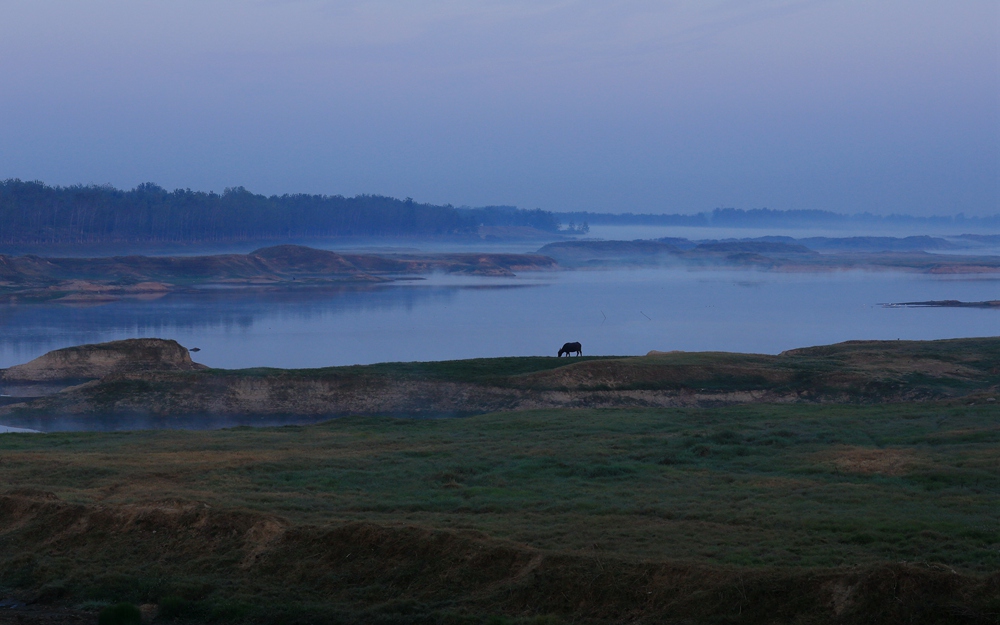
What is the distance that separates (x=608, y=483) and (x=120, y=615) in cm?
821

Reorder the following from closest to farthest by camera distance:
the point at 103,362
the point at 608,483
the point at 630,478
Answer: the point at 608,483 → the point at 630,478 → the point at 103,362

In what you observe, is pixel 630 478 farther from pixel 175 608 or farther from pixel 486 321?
pixel 486 321

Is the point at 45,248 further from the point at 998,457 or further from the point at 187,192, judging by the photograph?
the point at 998,457

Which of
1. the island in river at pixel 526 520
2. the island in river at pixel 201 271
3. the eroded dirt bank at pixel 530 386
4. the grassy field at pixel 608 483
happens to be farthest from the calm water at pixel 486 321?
the island in river at pixel 526 520

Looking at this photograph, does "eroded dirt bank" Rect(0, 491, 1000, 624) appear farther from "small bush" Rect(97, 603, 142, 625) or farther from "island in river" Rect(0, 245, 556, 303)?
"island in river" Rect(0, 245, 556, 303)

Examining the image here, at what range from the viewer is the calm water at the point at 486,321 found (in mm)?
55312

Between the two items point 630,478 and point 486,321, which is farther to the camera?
point 486,321

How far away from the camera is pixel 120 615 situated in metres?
10.1

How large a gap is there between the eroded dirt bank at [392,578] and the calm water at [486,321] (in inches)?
1394

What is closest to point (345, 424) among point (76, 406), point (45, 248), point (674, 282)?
point (76, 406)

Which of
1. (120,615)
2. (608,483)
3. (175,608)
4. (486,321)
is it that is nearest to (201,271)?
(486,321)

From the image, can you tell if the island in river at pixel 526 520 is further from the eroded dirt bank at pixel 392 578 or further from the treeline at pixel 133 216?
the treeline at pixel 133 216

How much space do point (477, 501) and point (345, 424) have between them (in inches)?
527

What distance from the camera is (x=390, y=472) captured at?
56.7 feet
